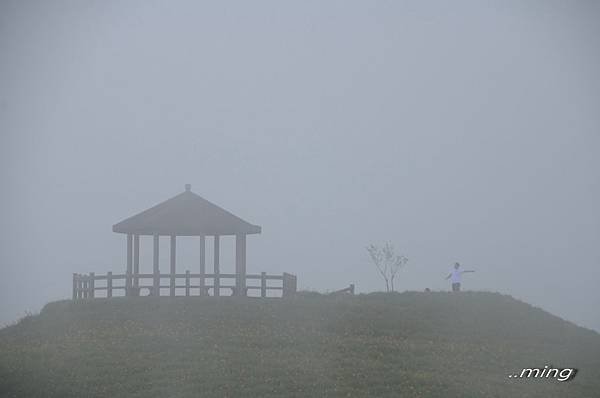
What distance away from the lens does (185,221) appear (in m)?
29.8

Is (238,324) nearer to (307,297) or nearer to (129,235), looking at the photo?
(307,297)

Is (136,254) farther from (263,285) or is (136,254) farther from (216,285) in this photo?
(263,285)

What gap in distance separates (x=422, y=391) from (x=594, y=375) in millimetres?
5461

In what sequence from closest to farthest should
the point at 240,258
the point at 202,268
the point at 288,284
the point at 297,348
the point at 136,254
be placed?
the point at 297,348 < the point at 288,284 < the point at 202,268 < the point at 240,258 < the point at 136,254

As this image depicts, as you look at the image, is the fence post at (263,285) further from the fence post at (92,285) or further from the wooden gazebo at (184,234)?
the fence post at (92,285)

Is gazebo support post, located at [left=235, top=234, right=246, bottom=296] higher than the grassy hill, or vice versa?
gazebo support post, located at [left=235, top=234, right=246, bottom=296]

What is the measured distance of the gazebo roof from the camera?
29656 millimetres

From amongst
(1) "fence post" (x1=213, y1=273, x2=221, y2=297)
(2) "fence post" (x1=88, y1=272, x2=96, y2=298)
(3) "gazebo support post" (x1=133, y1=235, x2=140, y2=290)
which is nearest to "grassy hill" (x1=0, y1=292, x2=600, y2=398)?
(2) "fence post" (x1=88, y1=272, x2=96, y2=298)

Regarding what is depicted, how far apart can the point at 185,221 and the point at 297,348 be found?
11.1m

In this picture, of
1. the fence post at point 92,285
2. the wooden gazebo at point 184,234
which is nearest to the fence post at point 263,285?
the wooden gazebo at point 184,234

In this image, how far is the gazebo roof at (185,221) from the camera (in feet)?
97.3

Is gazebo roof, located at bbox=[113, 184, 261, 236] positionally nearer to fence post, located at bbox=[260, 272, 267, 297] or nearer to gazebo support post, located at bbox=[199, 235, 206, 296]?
gazebo support post, located at bbox=[199, 235, 206, 296]

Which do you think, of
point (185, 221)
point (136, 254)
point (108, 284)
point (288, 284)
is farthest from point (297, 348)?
point (136, 254)

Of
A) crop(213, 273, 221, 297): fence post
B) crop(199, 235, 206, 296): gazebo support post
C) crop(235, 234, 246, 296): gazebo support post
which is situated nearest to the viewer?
crop(199, 235, 206, 296): gazebo support post
